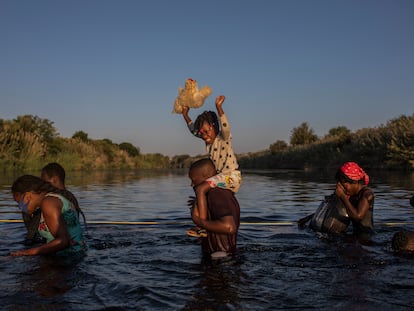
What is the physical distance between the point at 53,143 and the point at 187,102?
106 ft

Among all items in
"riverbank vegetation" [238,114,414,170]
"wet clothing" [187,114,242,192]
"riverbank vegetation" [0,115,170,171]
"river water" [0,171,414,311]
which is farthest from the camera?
"riverbank vegetation" [0,115,170,171]

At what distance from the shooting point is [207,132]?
18.5ft

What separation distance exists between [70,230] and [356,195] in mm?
4023

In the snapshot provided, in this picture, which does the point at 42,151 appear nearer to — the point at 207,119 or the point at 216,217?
the point at 207,119

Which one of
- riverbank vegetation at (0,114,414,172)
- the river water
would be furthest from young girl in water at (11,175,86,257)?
riverbank vegetation at (0,114,414,172)

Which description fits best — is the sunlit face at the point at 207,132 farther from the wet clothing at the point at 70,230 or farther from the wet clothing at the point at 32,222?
the wet clothing at the point at 32,222

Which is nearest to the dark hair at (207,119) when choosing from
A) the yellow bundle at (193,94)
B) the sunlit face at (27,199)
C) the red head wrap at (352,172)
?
the yellow bundle at (193,94)

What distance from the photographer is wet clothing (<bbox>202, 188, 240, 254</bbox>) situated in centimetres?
453

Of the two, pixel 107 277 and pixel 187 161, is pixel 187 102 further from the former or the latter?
pixel 187 161

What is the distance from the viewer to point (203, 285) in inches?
149

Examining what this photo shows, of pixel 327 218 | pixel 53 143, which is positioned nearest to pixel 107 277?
pixel 327 218

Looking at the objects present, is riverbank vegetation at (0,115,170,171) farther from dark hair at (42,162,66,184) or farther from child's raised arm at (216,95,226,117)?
child's raised arm at (216,95,226,117)

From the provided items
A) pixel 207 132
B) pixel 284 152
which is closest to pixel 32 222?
pixel 207 132

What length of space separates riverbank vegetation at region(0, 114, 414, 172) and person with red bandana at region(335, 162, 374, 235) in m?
21.5
